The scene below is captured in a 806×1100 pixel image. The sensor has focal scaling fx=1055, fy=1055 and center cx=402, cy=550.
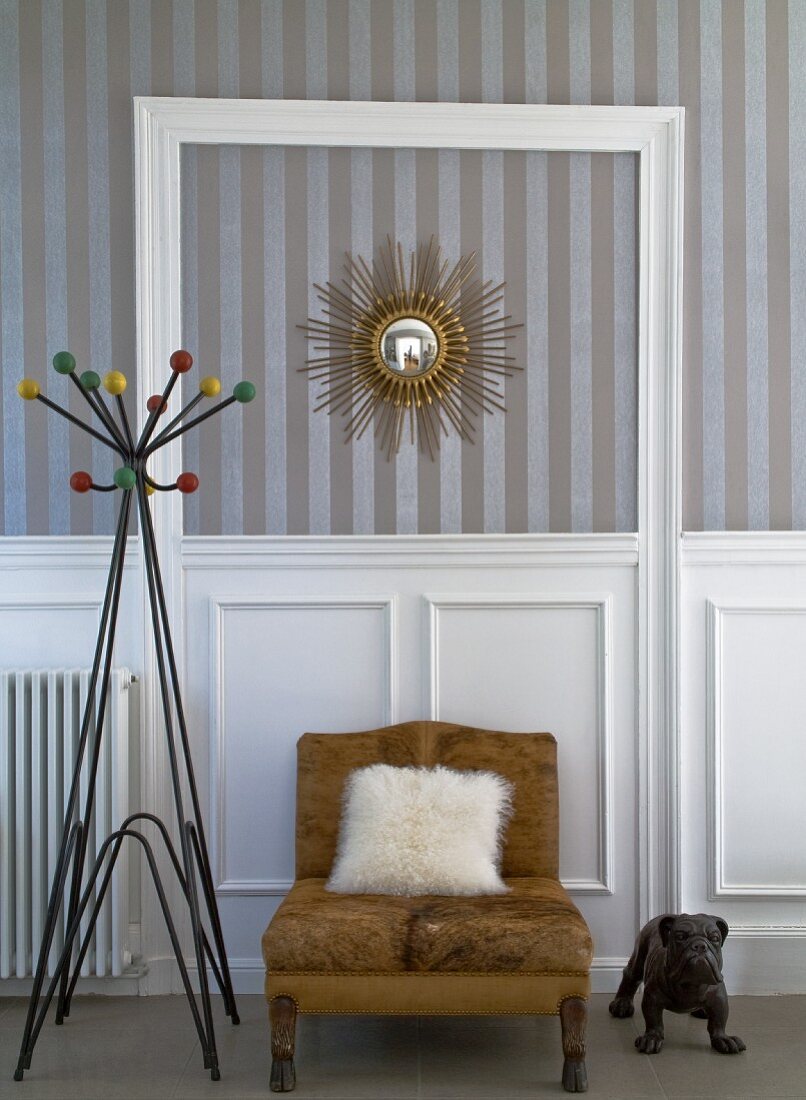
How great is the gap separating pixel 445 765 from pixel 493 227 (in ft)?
5.15

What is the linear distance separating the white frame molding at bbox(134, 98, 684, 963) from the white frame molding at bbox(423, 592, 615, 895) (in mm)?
99

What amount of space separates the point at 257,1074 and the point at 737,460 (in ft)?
6.97

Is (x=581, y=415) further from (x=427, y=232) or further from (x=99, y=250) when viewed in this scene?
(x=99, y=250)

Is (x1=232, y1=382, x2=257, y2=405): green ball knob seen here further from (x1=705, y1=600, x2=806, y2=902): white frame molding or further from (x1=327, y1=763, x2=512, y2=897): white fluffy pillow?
(x1=705, y1=600, x2=806, y2=902): white frame molding

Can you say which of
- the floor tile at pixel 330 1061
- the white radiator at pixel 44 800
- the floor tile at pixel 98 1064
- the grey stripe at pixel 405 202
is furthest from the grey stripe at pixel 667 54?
the floor tile at pixel 98 1064

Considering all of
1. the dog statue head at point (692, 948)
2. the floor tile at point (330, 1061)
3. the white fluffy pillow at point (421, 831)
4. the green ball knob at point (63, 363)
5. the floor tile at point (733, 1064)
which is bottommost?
the floor tile at point (733, 1064)

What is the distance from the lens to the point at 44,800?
9.74ft

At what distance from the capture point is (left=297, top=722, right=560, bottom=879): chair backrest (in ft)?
9.53

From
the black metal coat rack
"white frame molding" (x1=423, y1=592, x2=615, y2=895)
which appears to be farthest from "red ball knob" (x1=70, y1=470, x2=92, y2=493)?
"white frame molding" (x1=423, y1=592, x2=615, y2=895)

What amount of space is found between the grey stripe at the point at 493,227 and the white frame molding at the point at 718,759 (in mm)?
697

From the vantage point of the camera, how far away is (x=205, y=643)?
3.11 m

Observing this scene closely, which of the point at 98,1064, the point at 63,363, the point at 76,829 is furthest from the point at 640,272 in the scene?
the point at 98,1064

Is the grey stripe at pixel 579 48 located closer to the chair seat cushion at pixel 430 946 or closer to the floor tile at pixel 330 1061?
the chair seat cushion at pixel 430 946

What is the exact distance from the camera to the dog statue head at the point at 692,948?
2604mm
